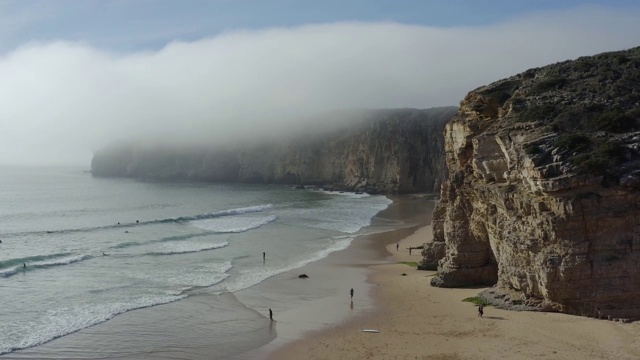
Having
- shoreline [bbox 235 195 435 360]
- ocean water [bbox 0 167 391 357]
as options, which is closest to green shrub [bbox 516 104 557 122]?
shoreline [bbox 235 195 435 360]

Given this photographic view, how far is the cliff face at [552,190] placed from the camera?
19.1 m

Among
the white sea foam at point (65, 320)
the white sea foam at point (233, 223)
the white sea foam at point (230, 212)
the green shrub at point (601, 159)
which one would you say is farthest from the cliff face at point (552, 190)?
the white sea foam at point (230, 212)

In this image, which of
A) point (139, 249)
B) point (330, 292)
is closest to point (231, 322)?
point (330, 292)

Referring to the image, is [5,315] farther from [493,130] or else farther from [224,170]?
[224,170]

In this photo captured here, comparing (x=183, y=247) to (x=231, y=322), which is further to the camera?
(x=183, y=247)

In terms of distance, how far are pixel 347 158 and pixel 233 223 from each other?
158 ft

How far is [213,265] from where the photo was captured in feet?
116

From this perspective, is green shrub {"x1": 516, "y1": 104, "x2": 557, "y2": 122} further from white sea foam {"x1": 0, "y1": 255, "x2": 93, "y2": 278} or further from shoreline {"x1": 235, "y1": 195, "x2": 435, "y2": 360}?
white sea foam {"x1": 0, "y1": 255, "x2": 93, "y2": 278}

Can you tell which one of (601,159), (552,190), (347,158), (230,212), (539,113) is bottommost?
(230,212)

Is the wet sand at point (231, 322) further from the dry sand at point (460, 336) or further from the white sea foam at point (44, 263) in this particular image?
the white sea foam at point (44, 263)

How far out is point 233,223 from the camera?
56844mm

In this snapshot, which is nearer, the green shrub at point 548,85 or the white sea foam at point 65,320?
the white sea foam at point 65,320

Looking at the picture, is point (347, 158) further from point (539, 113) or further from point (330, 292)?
point (539, 113)

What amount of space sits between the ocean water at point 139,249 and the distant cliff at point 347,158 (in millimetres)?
13079
